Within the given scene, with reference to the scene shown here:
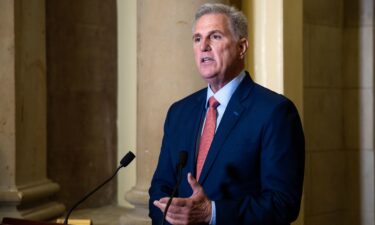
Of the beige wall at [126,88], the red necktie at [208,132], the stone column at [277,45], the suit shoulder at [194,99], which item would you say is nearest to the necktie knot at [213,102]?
the red necktie at [208,132]

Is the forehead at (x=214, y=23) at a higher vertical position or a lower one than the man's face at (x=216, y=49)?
higher

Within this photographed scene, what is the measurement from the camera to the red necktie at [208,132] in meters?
2.33

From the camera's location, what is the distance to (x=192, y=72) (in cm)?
345

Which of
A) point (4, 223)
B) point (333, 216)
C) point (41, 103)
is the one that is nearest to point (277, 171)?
point (4, 223)

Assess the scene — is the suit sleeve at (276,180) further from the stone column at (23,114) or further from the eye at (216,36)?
the stone column at (23,114)

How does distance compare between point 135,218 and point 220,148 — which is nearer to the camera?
point 220,148

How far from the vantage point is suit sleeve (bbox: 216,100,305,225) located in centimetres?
214

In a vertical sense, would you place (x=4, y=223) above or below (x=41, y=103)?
below

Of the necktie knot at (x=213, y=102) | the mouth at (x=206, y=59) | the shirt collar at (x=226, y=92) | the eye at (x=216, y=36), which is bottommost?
the necktie knot at (x=213, y=102)

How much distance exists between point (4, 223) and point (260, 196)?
86cm

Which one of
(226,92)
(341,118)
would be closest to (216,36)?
(226,92)

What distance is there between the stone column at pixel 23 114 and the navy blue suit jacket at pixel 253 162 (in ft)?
4.04

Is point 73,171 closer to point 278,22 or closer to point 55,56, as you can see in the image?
point 55,56

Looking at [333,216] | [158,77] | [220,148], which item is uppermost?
[158,77]
